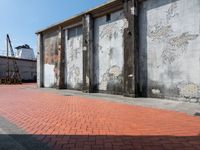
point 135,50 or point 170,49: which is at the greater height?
point 135,50

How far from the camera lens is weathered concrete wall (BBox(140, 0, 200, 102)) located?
9.38 m

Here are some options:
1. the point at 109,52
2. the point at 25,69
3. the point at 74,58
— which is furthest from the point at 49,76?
the point at 25,69

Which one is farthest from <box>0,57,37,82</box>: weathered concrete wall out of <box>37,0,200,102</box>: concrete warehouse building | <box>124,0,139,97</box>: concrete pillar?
<box>124,0,139,97</box>: concrete pillar

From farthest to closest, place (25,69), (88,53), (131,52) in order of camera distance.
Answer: (25,69) → (88,53) → (131,52)

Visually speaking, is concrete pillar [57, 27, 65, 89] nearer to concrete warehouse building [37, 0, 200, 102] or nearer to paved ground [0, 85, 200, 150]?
concrete warehouse building [37, 0, 200, 102]

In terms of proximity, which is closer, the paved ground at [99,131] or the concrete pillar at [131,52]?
the paved ground at [99,131]

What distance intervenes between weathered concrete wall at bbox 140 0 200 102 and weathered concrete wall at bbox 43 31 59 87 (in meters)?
8.96

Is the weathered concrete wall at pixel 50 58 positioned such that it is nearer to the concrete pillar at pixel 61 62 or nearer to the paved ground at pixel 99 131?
the concrete pillar at pixel 61 62

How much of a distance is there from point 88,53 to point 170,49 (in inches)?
225

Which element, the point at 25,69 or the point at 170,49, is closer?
the point at 170,49

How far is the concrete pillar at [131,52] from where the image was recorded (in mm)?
11562

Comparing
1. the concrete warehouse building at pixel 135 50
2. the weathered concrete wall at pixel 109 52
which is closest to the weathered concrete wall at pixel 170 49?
the concrete warehouse building at pixel 135 50

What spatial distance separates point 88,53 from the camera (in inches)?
572

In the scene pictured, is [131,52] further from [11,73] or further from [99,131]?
[11,73]
